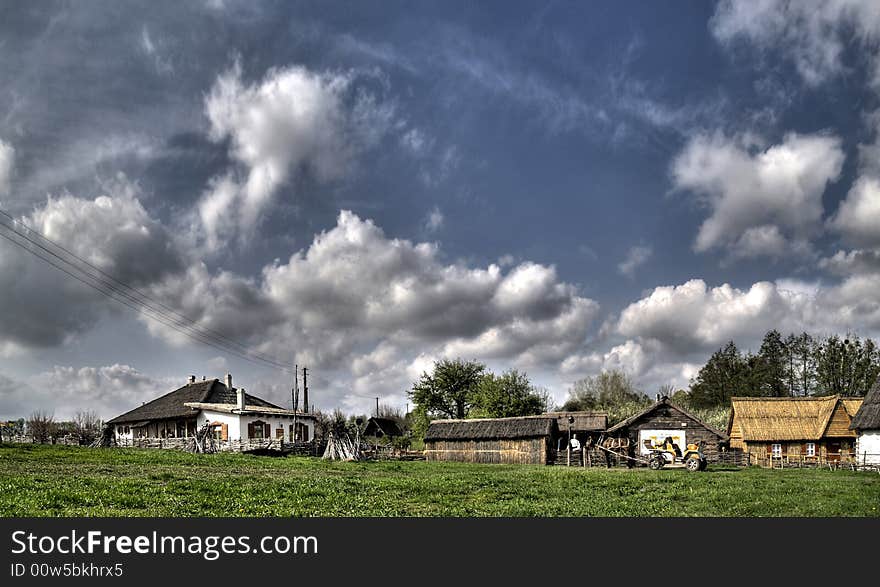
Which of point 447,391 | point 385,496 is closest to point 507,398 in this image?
point 447,391

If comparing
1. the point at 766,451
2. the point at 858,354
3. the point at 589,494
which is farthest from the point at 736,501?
the point at 858,354

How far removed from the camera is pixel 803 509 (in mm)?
19344

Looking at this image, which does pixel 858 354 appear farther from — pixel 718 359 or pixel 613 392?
pixel 613 392

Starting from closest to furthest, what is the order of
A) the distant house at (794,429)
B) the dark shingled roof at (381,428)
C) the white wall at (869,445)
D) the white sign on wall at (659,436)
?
1. the white wall at (869,445)
2. the white sign on wall at (659,436)
3. the distant house at (794,429)
4. the dark shingled roof at (381,428)

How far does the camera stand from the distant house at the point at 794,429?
189ft

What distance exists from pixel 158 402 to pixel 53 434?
10.5m

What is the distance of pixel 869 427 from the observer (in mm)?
52594

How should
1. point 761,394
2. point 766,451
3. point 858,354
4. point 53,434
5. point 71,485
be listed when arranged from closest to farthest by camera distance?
point 71,485
point 766,451
point 53,434
point 858,354
point 761,394

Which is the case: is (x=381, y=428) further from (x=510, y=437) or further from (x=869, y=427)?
(x=869, y=427)

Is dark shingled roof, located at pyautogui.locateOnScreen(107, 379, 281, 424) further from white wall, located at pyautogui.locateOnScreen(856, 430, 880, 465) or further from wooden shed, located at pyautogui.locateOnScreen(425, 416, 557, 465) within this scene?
white wall, located at pyautogui.locateOnScreen(856, 430, 880, 465)

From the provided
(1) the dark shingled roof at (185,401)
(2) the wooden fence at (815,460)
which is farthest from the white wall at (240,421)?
(2) the wooden fence at (815,460)

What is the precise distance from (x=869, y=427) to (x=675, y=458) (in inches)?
879

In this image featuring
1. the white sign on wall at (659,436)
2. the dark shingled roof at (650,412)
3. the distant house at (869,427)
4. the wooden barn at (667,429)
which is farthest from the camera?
the white sign on wall at (659,436)

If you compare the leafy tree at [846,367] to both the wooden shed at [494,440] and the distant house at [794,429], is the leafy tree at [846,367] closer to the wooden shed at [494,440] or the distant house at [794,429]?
the distant house at [794,429]
